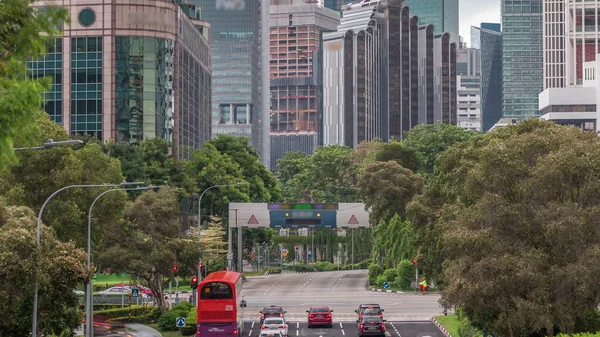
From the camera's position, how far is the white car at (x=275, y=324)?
62594 mm

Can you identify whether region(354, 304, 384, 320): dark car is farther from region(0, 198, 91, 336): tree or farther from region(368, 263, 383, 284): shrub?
region(368, 263, 383, 284): shrub

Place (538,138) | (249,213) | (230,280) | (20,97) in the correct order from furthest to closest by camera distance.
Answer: (249,213), (230,280), (538,138), (20,97)

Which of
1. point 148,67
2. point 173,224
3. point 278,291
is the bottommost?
point 278,291

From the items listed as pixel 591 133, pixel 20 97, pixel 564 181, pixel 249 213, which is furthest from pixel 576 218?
pixel 249 213

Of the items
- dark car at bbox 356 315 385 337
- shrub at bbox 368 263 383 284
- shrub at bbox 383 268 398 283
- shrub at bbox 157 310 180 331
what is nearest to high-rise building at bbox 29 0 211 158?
shrub at bbox 368 263 383 284

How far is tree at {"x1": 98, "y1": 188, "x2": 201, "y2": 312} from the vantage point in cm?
7181

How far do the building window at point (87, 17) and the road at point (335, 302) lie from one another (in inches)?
1156

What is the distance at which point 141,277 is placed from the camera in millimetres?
73875

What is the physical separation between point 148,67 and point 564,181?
7744cm

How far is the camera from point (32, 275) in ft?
151

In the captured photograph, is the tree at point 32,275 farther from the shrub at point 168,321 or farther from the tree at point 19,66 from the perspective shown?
the tree at point 19,66

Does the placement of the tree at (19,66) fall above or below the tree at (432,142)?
below

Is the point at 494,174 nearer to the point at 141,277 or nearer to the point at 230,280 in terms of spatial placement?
the point at 230,280

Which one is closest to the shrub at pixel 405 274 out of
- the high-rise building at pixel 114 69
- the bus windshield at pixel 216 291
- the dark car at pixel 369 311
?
the high-rise building at pixel 114 69
